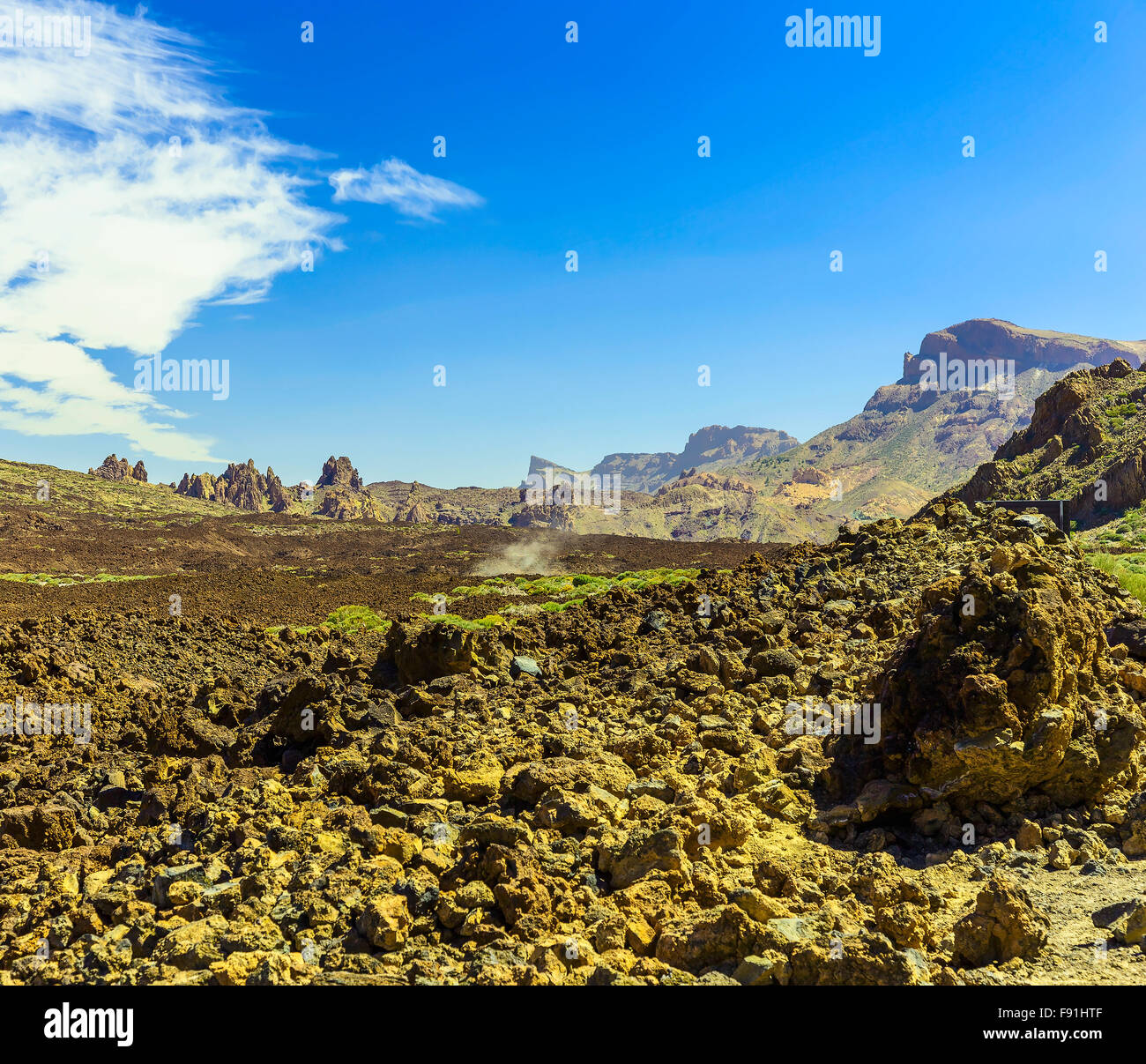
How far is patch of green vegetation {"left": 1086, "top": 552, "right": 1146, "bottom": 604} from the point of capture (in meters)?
15.0

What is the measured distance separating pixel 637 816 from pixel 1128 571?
16.8 meters

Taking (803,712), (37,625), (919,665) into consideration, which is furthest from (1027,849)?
(37,625)

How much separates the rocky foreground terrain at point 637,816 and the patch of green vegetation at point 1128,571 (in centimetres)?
478

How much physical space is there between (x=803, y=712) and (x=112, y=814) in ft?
25.2

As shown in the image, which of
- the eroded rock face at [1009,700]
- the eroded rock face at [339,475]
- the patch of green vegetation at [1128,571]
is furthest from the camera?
the eroded rock face at [339,475]

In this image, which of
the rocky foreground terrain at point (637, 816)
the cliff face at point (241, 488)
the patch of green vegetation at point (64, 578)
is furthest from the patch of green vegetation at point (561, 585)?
the cliff face at point (241, 488)

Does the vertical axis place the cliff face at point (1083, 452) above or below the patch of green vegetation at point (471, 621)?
above

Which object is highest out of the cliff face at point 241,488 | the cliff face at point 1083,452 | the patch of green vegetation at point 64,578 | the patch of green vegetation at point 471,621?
the cliff face at point 241,488

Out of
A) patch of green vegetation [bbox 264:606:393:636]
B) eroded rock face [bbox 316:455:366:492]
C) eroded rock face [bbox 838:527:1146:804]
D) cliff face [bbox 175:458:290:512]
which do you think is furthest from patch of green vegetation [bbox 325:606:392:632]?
eroded rock face [bbox 316:455:366:492]

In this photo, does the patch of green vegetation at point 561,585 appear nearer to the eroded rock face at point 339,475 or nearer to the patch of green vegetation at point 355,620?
the patch of green vegetation at point 355,620

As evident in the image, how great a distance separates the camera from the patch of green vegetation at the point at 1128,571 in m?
15.0

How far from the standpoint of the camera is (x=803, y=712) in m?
9.29

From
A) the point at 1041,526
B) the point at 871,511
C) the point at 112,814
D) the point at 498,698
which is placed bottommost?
the point at 112,814
